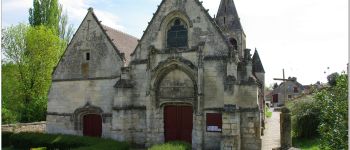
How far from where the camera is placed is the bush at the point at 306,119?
18.9 metres

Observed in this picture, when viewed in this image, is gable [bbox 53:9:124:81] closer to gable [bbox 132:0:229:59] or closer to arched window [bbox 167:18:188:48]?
gable [bbox 132:0:229:59]

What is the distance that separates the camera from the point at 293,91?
68875mm

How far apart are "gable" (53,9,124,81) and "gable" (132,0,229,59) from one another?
1.94 m

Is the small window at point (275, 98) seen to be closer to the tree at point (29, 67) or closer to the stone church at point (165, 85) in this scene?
the tree at point (29, 67)

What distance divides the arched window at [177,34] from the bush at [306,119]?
7.53m

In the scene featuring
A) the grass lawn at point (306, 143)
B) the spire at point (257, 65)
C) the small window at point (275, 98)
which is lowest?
the grass lawn at point (306, 143)

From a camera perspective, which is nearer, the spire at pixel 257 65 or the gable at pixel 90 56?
the gable at pixel 90 56

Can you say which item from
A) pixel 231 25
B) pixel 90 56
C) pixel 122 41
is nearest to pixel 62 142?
pixel 90 56

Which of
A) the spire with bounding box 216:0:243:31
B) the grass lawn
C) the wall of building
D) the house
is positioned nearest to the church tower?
the spire with bounding box 216:0:243:31

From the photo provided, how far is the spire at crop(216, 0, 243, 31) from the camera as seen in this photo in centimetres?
2294

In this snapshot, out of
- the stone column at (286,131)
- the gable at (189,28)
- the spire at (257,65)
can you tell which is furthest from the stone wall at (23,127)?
the stone column at (286,131)

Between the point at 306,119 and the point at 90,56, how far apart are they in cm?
1321

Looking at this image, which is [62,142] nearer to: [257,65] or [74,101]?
[74,101]

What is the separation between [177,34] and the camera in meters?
18.8
